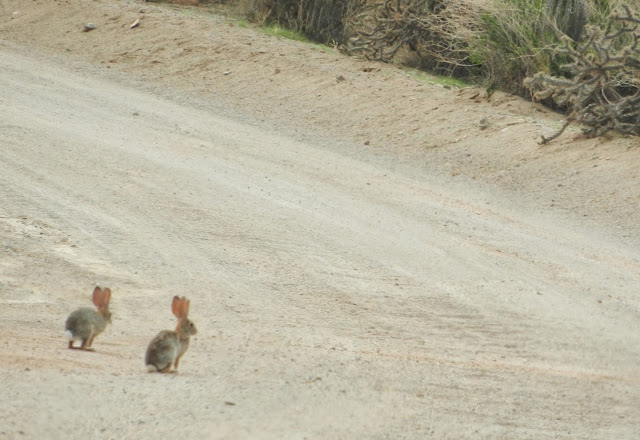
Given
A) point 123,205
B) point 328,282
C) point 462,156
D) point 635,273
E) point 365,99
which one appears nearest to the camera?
point 328,282

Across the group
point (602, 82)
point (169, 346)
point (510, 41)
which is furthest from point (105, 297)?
point (510, 41)

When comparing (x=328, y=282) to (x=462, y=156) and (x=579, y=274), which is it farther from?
(x=462, y=156)

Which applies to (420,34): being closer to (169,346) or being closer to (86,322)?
(86,322)

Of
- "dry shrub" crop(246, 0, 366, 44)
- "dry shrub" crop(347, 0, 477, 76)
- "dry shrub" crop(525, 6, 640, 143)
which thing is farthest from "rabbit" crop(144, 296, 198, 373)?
"dry shrub" crop(246, 0, 366, 44)

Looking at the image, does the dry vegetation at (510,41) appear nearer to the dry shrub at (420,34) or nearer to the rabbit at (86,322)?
the dry shrub at (420,34)

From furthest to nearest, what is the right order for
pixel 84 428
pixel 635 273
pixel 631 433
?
pixel 635 273, pixel 631 433, pixel 84 428

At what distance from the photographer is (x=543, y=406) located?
6062 millimetres

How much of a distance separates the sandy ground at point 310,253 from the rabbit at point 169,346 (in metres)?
0.08

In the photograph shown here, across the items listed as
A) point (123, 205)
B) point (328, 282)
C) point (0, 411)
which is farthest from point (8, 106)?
point (0, 411)

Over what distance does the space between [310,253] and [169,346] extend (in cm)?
315

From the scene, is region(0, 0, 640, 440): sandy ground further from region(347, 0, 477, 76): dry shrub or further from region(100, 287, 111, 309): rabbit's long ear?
region(347, 0, 477, 76): dry shrub

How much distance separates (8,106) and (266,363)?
8022 millimetres

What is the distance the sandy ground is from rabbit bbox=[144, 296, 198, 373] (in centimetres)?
8

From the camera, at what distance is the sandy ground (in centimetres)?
574
